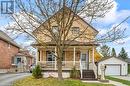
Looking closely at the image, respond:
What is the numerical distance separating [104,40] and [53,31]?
187 inches

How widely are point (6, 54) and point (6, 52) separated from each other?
1.15ft

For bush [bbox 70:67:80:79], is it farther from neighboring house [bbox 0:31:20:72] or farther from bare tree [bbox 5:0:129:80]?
neighboring house [bbox 0:31:20:72]

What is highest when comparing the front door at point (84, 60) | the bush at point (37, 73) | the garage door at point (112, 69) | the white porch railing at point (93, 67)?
the front door at point (84, 60)

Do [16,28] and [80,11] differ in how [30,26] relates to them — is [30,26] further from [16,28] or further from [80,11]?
[80,11]

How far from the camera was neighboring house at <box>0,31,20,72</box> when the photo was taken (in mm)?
53019

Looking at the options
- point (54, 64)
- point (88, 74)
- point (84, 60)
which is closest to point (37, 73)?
point (54, 64)

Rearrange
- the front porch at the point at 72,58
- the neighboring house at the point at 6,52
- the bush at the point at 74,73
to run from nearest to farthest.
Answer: the bush at the point at 74,73 → the front porch at the point at 72,58 → the neighboring house at the point at 6,52

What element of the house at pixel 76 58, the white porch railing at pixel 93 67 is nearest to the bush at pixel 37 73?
the house at pixel 76 58

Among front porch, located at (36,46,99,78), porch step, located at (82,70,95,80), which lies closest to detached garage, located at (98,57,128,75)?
front porch, located at (36,46,99,78)

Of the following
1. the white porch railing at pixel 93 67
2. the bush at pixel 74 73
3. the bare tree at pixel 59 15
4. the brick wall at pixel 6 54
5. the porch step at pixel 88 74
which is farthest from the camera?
the brick wall at pixel 6 54

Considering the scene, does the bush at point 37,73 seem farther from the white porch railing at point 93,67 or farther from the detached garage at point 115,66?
the detached garage at point 115,66

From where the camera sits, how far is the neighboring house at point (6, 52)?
174 feet

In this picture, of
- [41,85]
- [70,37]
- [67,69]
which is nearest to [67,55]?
[67,69]

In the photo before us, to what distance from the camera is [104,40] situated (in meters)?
24.6
